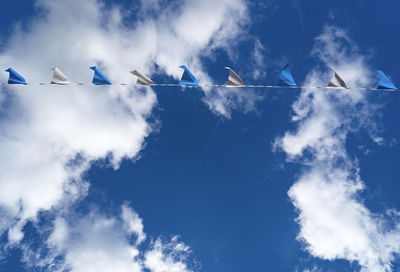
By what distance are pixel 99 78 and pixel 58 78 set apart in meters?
4.68

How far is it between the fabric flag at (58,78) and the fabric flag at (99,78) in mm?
3387

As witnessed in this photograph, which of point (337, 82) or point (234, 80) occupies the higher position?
point (337, 82)

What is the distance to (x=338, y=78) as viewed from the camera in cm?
2389

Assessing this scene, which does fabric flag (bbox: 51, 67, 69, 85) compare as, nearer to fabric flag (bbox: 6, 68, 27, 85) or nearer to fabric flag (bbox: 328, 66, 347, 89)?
fabric flag (bbox: 6, 68, 27, 85)

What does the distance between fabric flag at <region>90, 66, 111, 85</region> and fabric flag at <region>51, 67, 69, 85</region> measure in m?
3.39

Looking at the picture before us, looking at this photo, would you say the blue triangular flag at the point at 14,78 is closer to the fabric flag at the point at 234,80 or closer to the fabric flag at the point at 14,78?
the fabric flag at the point at 14,78

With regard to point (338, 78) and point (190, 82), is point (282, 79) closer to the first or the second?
point (338, 78)

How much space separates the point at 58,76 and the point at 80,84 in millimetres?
3101

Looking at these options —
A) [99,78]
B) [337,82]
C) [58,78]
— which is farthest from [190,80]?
[337,82]

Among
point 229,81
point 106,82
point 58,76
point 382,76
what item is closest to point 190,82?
point 229,81

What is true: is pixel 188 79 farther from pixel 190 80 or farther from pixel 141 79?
pixel 141 79

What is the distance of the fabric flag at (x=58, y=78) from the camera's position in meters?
24.4

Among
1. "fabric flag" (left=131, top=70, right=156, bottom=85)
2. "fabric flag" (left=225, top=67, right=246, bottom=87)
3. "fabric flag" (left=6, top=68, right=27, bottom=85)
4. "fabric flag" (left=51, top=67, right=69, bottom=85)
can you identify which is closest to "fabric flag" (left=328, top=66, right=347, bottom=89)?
"fabric flag" (left=225, top=67, right=246, bottom=87)

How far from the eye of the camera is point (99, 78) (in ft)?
80.2
